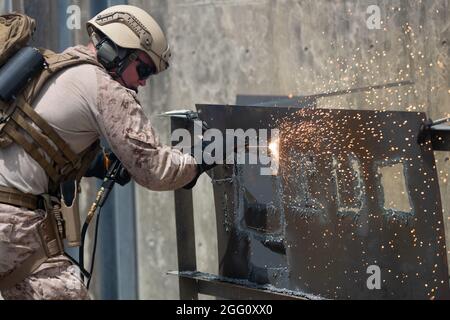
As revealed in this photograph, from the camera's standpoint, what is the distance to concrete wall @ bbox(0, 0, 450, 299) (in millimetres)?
3375

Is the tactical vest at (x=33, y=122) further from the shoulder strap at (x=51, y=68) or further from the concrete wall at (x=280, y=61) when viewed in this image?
the concrete wall at (x=280, y=61)

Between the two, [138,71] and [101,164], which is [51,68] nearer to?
[138,71]

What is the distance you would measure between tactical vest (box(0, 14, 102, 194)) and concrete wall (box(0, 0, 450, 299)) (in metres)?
1.31

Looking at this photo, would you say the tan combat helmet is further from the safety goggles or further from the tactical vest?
the tactical vest

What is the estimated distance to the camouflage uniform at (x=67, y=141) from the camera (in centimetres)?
262

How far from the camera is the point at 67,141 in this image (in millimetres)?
2672

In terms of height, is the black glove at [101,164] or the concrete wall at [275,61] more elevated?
the concrete wall at [275,61]

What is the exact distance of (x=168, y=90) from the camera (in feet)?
14.3

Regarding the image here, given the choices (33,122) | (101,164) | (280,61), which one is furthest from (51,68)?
(280,61)

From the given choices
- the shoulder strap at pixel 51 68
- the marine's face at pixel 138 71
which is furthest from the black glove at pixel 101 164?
the shoulder strap at pixel 51 68

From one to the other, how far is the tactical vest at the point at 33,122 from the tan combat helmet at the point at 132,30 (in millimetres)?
144

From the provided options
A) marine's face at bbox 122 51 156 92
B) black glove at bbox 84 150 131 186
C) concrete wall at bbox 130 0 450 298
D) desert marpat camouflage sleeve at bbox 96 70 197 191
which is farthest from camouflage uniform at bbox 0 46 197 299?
concrete wall at bbox 130 0 450 298

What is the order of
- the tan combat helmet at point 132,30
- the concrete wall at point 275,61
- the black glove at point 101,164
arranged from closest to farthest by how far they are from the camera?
the tan combat helmet at point 132,30, the black glove at point 101,164, the concrete wall at point 275,61

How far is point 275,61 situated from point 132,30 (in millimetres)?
1242
